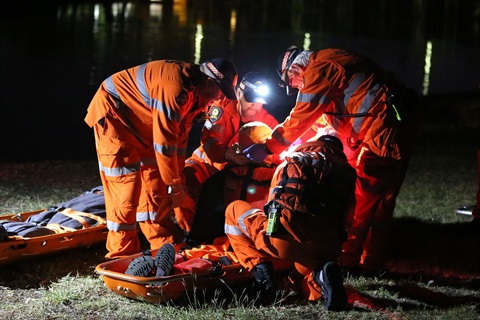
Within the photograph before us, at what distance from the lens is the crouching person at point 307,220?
5.72 meters

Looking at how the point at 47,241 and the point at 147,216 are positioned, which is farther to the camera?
the point at 147,216

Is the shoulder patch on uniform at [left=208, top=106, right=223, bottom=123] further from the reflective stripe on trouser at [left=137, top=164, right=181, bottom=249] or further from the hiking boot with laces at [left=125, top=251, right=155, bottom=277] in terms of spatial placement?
the hiking boot with laces at [left=125, top=251, right=155, bottom=277]

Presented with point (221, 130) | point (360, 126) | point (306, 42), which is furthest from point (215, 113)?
point (306, 42)

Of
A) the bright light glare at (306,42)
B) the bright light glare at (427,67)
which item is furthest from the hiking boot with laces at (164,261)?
the bright light glare at (306,42)

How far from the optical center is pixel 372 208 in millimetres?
7047

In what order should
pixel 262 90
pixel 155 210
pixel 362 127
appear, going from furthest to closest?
pixel 262 90, pixel 155 210, pixel 362 127

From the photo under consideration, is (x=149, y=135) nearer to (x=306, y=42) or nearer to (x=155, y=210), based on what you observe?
(x=155, y=210)

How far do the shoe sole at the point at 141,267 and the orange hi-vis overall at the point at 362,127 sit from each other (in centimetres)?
151

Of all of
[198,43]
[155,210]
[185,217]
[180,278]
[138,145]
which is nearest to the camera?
[180,278]

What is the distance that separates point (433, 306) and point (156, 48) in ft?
50.3

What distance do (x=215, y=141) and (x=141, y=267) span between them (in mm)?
1838

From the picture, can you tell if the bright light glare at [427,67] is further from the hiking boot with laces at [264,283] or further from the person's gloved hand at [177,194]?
the hiking boot with laces at [264,283]

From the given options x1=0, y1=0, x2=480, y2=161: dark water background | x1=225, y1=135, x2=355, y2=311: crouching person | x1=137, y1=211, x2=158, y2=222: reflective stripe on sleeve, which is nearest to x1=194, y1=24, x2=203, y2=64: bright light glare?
x1=0, y1=0, x2=480, y2=161: dark water background

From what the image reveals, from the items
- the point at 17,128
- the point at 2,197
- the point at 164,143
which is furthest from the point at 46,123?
the point at 164,143
